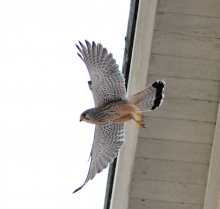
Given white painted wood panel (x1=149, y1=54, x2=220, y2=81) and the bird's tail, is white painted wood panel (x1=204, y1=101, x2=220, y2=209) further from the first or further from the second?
the bird's tail

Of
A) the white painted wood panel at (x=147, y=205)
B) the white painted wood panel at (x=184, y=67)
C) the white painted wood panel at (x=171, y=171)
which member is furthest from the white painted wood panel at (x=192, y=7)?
the white painted wood panel at (x=147, y=205)

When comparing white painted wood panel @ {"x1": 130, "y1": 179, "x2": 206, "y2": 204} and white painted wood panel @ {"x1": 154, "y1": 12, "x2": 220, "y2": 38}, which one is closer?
white painted wood panel @ {"x1": 154, "y1": 12, "x2": 220, "y2": 38}

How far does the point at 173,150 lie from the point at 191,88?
16.3 inches

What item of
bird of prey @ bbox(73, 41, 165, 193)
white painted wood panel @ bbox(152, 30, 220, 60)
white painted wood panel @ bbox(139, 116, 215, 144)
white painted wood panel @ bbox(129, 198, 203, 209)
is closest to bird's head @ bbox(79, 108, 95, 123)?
bird of prey @ bbox(73, 41, 165, 193)

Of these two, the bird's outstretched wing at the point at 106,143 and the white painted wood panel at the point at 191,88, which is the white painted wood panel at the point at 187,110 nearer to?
the white painted wood panel at the point at 191,88

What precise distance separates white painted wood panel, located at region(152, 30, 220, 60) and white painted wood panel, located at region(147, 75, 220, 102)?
0.15 metres

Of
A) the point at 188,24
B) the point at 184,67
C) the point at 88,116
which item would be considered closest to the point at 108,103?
the point at 88,116

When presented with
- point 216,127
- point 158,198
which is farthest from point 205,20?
point 158,198

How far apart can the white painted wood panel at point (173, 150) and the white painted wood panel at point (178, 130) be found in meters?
0.03

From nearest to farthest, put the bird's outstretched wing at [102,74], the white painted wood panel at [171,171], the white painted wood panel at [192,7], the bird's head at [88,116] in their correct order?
1. the bird's outstretched wing at [102,74]
2. the bird's head at [88,116]
3. the white painted wood panel at [192,7]
4. the white painted wood panel at [171,171]

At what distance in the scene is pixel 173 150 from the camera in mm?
2305

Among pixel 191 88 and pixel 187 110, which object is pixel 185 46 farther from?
pixel 187 110

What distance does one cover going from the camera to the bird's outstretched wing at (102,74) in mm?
1816

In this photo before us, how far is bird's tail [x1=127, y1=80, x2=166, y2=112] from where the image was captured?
6.23ft
